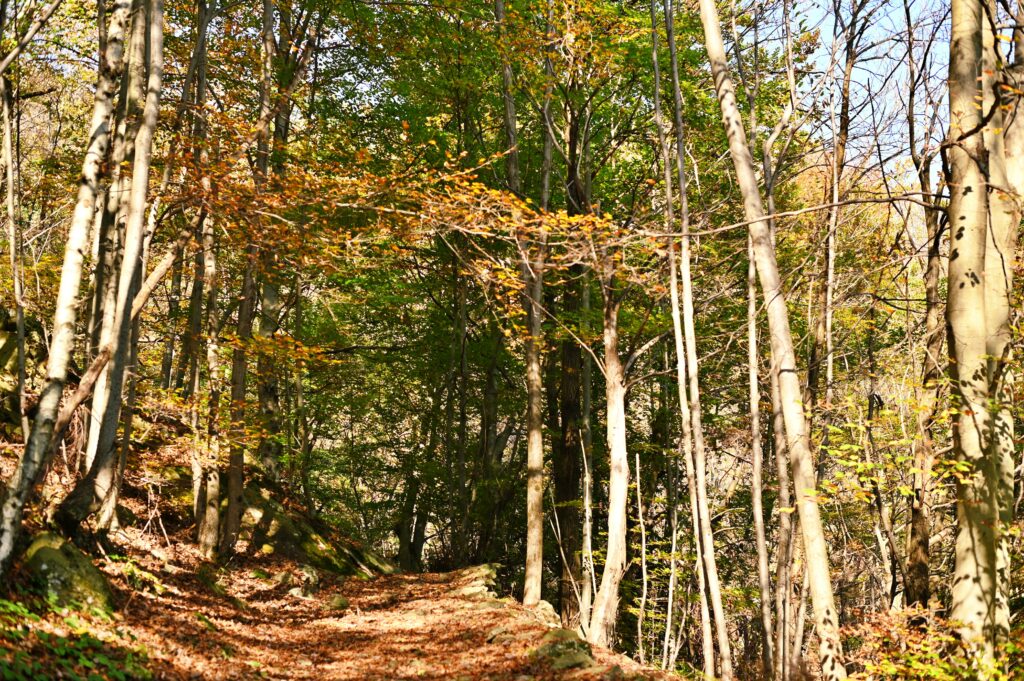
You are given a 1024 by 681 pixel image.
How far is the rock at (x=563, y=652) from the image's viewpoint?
772 centimetres

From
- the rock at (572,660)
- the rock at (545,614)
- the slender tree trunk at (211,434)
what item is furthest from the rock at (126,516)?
the rock at (572,660)

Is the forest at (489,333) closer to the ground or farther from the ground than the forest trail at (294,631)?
farther from the ground

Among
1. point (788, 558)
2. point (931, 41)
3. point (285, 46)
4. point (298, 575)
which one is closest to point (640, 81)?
point (931, 41)

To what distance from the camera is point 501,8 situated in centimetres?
1249

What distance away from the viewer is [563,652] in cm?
805

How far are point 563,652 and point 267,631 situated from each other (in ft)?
12.4

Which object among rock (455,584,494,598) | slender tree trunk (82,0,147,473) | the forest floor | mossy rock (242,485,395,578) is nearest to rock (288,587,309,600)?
the forest floor

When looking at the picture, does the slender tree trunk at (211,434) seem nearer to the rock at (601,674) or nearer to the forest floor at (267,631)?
the forest floor at (267,631)

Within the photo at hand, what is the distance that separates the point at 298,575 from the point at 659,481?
11.3m

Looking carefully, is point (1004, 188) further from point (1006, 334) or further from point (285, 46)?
point (285, 46)

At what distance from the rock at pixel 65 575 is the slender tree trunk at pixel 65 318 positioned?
0.53 meters

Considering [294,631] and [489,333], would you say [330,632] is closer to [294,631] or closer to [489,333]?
[294,631]

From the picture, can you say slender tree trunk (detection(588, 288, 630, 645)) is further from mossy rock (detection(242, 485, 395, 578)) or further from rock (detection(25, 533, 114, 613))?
rock (detection(25, 533, 114, 613))

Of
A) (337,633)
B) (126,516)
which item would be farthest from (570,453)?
(126,516)
